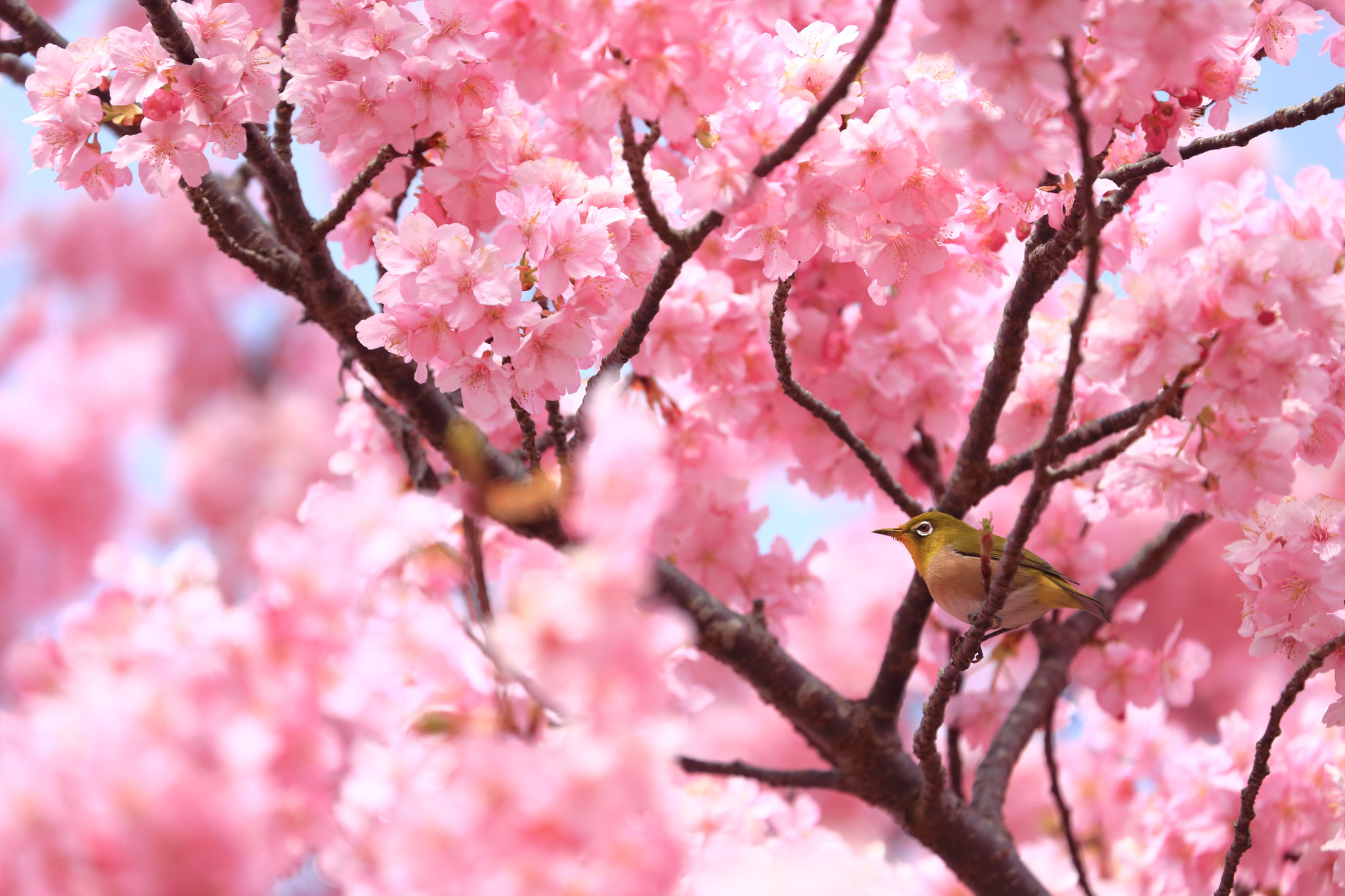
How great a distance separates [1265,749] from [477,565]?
1.23 m

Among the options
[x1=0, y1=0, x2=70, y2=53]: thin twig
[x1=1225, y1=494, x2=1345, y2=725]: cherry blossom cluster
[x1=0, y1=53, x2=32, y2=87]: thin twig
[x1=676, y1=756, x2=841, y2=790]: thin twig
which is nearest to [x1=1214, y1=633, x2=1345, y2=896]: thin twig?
[x1=1225, y1=494, x2=1345, y2=725]: cherry blossom cluster

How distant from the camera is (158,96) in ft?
4.87

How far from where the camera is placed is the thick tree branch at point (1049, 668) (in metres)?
2.15

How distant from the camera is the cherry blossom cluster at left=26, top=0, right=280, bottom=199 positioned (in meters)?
1.49

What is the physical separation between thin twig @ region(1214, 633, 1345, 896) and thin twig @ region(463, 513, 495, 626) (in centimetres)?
110

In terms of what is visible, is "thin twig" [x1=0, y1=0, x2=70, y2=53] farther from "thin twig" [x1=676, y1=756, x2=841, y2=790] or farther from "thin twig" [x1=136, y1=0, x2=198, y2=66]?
"thin twig" [x1=676, y1=756, x2=841, y2=790]

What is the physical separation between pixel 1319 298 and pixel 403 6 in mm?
1326

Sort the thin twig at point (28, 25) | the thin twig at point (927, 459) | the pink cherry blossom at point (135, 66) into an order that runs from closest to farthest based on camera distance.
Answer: the pink cherry blossom at point (135, 66) < the thin twig at point (28, 25) < the thin twig at point (927, 459)

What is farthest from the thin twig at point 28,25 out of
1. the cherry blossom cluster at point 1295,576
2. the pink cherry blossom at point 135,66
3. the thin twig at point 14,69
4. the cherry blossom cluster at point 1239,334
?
the cherry blossom cluster at point 1295,576

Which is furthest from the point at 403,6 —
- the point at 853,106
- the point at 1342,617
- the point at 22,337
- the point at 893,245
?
the point at 22,337

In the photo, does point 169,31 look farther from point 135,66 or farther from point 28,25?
point 28,25

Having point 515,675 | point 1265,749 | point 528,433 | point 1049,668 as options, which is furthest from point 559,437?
point 1049,668

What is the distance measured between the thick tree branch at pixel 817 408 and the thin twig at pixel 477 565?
81cm

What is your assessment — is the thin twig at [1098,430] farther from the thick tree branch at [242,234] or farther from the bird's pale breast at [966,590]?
the thick tree branch at [242,234]
